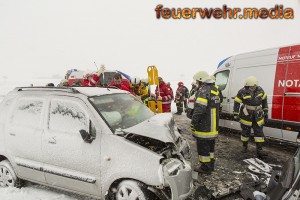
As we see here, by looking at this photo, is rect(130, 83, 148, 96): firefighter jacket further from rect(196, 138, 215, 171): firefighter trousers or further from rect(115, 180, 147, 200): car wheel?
rect(115, 180, 147, 200): car wheel

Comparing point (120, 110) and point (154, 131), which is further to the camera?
point (120, 110)

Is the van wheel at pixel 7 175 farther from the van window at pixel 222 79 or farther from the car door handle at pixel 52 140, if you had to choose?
the van window at pixel 222 79

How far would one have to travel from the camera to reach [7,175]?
3889 mm

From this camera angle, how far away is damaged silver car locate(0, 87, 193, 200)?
2.81m

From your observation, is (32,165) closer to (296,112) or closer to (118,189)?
(118,189)

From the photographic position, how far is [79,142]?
10.4 feet

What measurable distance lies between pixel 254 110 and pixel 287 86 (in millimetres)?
993

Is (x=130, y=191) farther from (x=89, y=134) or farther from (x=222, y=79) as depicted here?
(x=222, y=79)

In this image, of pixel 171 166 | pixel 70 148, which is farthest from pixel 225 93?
pixel 70 148

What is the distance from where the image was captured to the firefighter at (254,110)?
17.5 ft

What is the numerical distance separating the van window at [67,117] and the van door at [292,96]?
4672mm

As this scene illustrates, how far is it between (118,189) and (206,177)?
215cm

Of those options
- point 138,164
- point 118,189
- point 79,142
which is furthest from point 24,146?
point 138,164

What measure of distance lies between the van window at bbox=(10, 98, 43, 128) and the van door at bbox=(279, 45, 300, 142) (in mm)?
5308
